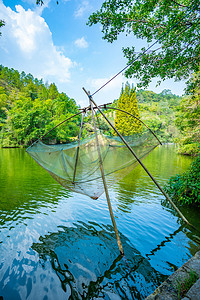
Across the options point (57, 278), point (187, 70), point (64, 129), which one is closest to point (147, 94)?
point (64, 129)

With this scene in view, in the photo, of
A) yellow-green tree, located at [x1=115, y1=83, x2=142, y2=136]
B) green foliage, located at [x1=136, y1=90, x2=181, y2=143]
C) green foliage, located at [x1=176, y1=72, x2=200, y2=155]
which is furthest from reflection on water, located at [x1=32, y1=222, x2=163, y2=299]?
green foliage, located at [x1=136, y1=90, x2=181, y2=143]

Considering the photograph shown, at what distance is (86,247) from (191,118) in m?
11.3

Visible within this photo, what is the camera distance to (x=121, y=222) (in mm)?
3525

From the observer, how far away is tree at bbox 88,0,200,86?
3.77m

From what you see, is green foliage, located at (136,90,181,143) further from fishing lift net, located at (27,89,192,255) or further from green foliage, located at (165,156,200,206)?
fishing lift net, located at (27,89,192,255)

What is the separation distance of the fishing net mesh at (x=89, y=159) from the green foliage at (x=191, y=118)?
7.20ft

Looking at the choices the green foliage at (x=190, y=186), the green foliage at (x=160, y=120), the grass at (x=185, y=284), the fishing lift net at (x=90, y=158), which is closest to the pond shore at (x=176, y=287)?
the grass at (x=185, y=284)

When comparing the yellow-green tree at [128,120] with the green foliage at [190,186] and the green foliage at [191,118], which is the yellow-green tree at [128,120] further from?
the green foliage at [190,186]

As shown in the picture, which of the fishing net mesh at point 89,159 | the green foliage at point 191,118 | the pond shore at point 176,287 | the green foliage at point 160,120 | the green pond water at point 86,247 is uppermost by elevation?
the green foliage at point 160,120

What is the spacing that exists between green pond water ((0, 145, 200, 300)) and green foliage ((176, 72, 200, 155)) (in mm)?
2606

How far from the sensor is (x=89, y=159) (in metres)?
3.74

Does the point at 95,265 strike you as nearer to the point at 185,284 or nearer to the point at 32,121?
the point at 185,284

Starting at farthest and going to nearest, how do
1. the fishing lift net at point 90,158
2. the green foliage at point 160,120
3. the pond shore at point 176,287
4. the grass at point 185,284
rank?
the green foliage at point 160,120 < the fishing lift net at point 90,158 < the grass at point 185,284 < the pond shore at point 176,287

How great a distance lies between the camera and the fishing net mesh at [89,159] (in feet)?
11.2
